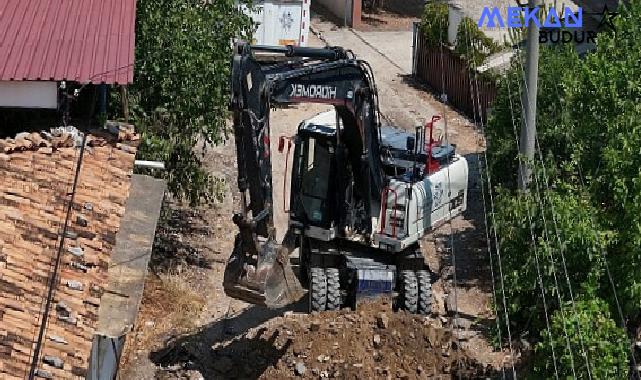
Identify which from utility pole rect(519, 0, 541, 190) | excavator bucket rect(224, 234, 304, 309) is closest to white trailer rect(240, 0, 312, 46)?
utility pole rect(519, 0, 541, 190)

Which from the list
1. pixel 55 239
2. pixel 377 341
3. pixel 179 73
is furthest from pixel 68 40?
pixel 377 341

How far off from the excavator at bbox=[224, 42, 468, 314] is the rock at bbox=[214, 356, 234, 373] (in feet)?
4.94

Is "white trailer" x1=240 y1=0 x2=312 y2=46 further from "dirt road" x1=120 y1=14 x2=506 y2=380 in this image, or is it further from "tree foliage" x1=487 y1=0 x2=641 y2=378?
"tree foliage" x1=487 y1=0 x2=641 y2=378

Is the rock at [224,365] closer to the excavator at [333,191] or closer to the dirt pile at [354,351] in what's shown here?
the dirt pile at [354,351]

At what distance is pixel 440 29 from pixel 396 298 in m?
16.3

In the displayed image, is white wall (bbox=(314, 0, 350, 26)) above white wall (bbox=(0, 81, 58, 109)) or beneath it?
beneath

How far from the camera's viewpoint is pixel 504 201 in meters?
17.8

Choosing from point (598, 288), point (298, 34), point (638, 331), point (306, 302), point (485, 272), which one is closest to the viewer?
point (598, 288)

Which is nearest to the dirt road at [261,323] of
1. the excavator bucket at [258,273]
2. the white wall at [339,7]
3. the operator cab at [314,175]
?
the operator cab at [314,175]

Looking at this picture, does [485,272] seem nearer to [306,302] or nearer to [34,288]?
[306,302]

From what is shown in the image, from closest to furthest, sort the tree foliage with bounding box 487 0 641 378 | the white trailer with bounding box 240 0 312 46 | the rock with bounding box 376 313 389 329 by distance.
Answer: the tree foliage with bounding box 487 0 641 378
the rock with bounding box 376 313 389 329
the white trailer with bounding box 240 0 312 46

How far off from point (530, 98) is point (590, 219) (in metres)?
Result: 5.10

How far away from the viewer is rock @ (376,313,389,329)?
18.3 m

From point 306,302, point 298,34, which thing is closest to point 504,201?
point 306,302
